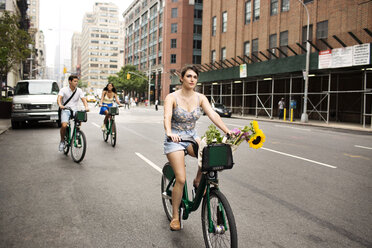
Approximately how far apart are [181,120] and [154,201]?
1804 millimetres

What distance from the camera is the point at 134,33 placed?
100000mm

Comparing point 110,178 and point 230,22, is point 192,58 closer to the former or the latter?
point 230,22

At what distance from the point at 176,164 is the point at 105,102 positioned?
27.4 ft

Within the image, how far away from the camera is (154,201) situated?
5094 millimetres

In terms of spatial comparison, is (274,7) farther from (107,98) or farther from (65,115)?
(65,115)

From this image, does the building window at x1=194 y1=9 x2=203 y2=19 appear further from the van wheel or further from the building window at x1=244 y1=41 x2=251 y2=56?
the van wheel

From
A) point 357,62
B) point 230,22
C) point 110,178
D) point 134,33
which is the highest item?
point 134,33

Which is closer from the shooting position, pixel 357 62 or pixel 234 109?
pixel 357 62

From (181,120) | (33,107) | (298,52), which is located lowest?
(181,120)

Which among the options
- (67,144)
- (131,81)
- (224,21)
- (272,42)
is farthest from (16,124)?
(131,81)

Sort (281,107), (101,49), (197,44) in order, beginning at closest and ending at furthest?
(281,107) < (197,44) < (101,49)

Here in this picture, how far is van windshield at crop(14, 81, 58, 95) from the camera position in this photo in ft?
51.6

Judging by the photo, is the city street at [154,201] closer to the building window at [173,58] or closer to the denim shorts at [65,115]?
the denim shorts at [65,115]

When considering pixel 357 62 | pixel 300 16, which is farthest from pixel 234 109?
pixel 357 62
